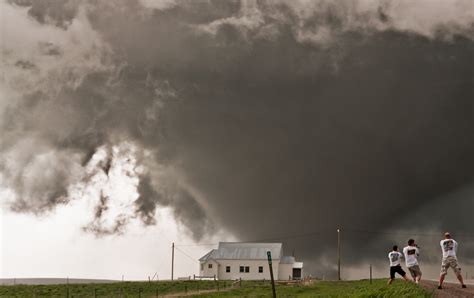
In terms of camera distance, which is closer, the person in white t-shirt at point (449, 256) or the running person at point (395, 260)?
the person in white t-shirt at point (449, 256)

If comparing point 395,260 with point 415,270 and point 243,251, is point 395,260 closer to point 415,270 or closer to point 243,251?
point 415,270

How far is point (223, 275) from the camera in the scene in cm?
9850

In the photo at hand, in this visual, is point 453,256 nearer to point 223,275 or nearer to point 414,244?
point 414,244

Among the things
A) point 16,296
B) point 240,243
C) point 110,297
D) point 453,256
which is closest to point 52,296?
point 16,296

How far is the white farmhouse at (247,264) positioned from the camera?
97875mm

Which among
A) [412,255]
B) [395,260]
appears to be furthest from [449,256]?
[395,260]

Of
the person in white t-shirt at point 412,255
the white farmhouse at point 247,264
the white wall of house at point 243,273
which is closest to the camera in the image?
the person in white t-shirt at point 412,255

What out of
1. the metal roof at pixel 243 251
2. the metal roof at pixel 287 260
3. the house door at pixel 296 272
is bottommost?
the house door at pixel 296 272

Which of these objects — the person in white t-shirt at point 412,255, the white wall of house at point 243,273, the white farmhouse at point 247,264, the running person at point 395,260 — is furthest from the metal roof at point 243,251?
the person in white t-shirt at point 412,255

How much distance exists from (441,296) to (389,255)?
7.08 m

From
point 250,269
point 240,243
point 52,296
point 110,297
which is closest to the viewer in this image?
point 110,297

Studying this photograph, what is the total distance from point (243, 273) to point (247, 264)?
165 cm

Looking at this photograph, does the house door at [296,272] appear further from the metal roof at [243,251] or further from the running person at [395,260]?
the running person at [395,260]

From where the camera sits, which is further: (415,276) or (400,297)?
(415,276)
